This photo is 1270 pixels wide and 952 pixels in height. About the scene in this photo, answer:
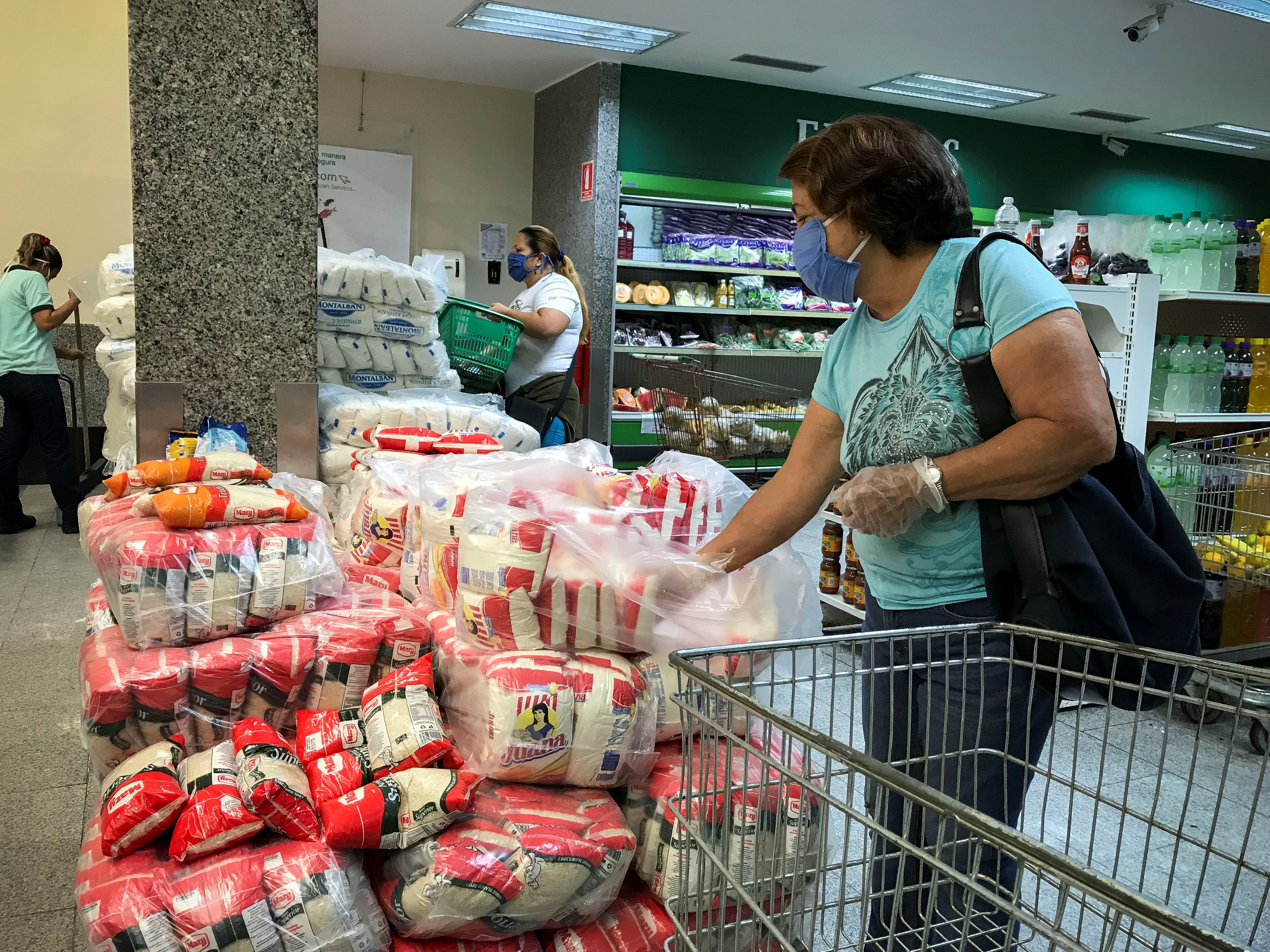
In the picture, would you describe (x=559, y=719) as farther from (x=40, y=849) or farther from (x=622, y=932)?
→ (x=40, y=849)

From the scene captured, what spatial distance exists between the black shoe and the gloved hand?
533cm

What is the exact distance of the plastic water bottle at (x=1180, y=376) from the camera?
14.7 feet

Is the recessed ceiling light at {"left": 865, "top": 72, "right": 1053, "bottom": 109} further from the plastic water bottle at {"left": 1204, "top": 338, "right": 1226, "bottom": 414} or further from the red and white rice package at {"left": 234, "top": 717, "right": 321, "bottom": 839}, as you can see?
the red and white rice package at {"left": 234, "top": 717, "right": 321, "bottom": 839}

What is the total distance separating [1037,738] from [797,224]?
0.86 m

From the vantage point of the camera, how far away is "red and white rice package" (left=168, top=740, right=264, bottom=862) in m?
1.27

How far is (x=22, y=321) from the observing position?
556 centimetres

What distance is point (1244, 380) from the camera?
4.61 m

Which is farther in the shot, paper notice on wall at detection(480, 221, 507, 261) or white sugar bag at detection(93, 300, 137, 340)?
paper notice on wall at detection(480, 221, 507, 261)

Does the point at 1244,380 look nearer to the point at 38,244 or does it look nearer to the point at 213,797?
the point at 213,797

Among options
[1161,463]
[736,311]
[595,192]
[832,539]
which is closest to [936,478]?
[832,539]

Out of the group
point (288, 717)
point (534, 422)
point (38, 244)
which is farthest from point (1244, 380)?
point (38, 244)

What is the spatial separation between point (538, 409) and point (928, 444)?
3.23 meters

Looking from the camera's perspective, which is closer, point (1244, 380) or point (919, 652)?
point (919, 652)

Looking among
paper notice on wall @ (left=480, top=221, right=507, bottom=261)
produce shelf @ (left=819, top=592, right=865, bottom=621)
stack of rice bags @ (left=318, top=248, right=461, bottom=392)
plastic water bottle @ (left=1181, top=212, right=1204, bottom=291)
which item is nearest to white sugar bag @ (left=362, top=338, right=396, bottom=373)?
stack of rice bags @ (left=318, top=248, right=461, bottom=392)
